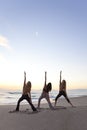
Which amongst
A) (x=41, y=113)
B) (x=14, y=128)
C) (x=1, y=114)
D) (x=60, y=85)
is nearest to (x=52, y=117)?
(x=41, y=113)

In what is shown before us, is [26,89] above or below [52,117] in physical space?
above

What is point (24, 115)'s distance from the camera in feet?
49.4

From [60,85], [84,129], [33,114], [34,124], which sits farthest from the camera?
[60,85]

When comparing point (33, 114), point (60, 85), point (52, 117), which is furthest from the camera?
point (60, 85)

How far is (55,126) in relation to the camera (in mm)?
12852

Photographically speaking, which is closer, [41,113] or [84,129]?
[84,129]

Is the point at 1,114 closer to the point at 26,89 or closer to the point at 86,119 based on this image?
the point at 26,89

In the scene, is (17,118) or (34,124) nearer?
(34,124)

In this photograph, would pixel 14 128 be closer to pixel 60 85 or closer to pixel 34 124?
pixel 34 124

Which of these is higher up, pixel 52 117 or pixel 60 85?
pixel 60 85

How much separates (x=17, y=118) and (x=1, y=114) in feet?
5.92

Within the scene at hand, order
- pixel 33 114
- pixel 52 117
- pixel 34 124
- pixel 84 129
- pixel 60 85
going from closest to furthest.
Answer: pixel 84 129
pixel 34 124
pixel 52 117
pixel 33 114
pixel 60 85

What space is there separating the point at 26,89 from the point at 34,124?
2.93m

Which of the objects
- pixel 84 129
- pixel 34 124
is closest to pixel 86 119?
pixel 84 129
